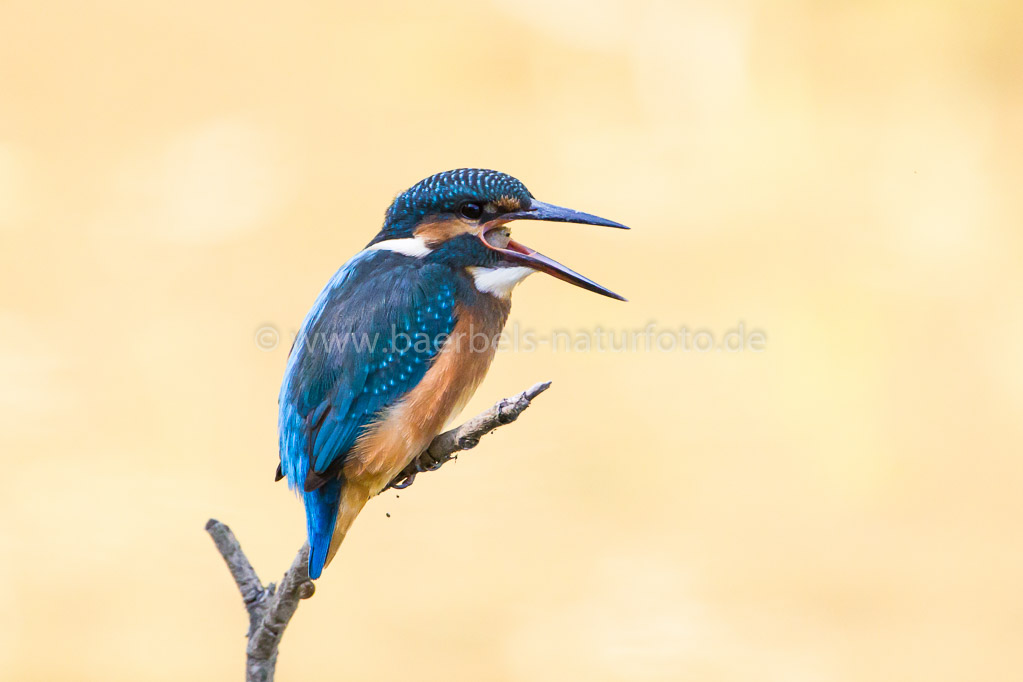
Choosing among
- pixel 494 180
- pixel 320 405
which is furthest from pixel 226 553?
pixel 494 180

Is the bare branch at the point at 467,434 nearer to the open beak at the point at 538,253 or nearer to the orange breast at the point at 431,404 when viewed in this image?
the orange breast at the point at 431,404

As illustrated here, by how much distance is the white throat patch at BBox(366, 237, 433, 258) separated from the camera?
6.05 ft

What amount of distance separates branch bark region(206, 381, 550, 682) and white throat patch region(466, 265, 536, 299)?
0.94 feet

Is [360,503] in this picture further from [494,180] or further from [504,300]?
[494,180]

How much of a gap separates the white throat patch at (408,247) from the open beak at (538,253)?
0.38 feet

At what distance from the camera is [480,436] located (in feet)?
5.05

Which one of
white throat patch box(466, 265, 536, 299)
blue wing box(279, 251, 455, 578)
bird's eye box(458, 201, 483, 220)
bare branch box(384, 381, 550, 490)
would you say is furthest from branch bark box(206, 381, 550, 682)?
bird's eye box(458, 201, 483, 220)

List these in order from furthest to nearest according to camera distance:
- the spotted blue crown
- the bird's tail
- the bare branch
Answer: the spotted blue crown < the bird's tail < the bare branch

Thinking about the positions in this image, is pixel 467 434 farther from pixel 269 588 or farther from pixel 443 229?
pixel 269 588

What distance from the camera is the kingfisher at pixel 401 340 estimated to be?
173 cm

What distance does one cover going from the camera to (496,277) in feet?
6.03

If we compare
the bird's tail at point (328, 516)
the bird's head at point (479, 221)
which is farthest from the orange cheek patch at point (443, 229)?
the bird's tail at point (328, 516)

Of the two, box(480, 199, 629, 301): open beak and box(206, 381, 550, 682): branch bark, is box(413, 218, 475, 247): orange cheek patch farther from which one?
box(206, 381, 550, 682): branch bark

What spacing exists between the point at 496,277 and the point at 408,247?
18 centimetres
